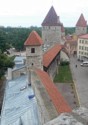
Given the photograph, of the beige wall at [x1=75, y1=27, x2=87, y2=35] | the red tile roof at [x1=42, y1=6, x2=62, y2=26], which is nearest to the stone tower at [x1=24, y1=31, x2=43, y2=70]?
the red tile roof at [x1=42, y1=6, x2=62, y2=26]

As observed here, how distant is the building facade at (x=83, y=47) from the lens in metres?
59.3

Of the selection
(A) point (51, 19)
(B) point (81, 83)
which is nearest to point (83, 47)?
(A) point (51, 19)

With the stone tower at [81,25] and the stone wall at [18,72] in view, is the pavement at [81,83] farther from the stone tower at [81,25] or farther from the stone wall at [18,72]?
the stone tower at [81,25]

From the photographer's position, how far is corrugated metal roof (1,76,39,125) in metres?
13.6

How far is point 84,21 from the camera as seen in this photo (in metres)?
66.4

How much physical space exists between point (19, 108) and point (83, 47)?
45.7 metres

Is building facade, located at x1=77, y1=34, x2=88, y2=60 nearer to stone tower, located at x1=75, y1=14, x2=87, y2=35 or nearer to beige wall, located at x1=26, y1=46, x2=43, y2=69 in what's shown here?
stone tower, located at x1=75, y1=14, x2=87, y2=35

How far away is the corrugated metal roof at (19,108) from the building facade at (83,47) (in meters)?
38.7

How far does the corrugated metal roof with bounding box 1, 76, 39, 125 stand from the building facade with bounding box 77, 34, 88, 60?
3869 cm

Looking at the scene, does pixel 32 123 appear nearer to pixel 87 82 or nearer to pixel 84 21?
pixel 87 82

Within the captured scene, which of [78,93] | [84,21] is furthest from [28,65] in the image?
[84,21]

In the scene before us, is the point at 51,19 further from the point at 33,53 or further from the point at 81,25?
the point at 33,53

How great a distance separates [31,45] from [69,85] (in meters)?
8.15

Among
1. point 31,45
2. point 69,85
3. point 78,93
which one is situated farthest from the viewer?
point 69,85
